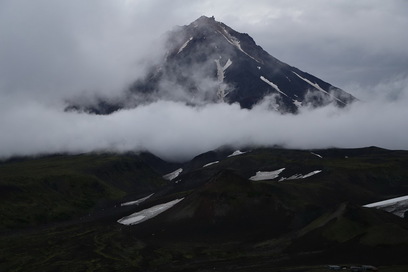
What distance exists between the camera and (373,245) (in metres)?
110

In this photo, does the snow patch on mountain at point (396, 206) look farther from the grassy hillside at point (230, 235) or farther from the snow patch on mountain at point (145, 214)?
the snow patch on mountain at point (145, 214)

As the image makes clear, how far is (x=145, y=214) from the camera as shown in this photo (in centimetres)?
17962

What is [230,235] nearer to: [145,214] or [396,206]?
[145,214]

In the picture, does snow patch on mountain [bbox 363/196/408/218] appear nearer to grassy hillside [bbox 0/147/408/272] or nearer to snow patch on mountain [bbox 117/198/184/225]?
grassy hillside [bbox 0/147/408/272]

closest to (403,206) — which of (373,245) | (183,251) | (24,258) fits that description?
(373,245)

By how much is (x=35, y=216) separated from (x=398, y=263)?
141 metres

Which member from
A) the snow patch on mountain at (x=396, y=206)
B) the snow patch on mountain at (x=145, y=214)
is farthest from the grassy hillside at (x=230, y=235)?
the snow patch on mountain at (x=396, y=206)

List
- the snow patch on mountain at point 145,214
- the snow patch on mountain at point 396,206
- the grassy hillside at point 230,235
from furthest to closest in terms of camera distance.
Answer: the snow patch on mountain at point 145,214 < the snow patch on mountain at point 396,206 < the grassy hillside at point 230,235

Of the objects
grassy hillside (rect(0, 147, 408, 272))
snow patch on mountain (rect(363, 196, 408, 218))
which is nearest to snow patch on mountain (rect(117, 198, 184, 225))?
grassy hillside (rect(0, 147, 408, 272))

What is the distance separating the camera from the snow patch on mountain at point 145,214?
174 meters

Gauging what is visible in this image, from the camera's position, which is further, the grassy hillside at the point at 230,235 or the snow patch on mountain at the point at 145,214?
the snow patch on mountain at the point at 145,214

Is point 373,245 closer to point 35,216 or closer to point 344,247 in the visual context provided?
point 344,247

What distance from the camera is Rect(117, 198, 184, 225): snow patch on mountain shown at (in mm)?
173750

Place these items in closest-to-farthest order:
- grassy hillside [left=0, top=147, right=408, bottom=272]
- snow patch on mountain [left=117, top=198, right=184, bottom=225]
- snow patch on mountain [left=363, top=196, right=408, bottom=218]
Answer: grassy hillside [left=0, top=147, right=408, bottom=272] → snow patch on mountain [left=363, top=196, right=408, bottom=218] → snow patch on mountain [left=117, top=198, right=184, bottom=225]
